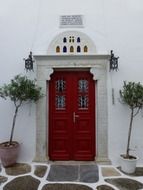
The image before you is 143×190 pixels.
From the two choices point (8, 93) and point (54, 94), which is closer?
point (8, 93)

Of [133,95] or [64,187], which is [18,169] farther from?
[133,95]

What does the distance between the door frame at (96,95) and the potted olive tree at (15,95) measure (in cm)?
32

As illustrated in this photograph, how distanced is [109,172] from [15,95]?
234 cm

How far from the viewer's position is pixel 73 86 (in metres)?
4.39

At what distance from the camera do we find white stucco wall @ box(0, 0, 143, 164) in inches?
167

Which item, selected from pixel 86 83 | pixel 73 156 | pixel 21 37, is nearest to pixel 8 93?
pixel 21 37

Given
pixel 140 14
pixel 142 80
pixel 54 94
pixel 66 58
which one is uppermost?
pixel 140 14

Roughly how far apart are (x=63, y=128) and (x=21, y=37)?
2.15m

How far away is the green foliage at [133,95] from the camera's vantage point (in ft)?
12.6

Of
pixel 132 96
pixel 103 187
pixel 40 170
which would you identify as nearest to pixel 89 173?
pixel 103 187

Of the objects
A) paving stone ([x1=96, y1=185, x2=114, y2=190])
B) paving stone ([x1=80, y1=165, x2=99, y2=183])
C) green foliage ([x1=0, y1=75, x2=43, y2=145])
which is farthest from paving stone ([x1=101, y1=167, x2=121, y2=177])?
green foliage ([x1=0, y1=75, x2=43, y2=145])

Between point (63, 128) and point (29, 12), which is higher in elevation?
point (29, 12)

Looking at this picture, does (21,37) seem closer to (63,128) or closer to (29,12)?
(29,12)

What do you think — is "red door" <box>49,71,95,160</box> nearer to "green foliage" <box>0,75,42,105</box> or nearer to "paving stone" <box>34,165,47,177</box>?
"paving stone" <box>34,165,47,177</box>
